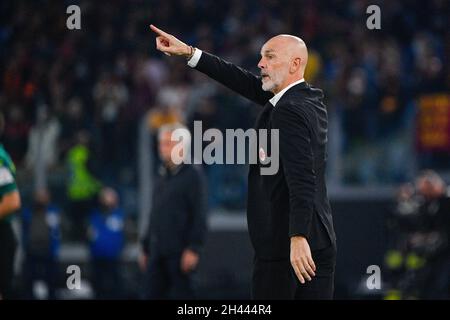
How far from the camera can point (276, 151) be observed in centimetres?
491

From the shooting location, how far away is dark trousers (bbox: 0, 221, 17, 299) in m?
6.84

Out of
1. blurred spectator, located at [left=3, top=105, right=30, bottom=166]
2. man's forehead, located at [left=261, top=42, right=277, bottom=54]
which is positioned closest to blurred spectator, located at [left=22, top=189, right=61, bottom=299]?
blurred spectator, located at [left=3, top=105, right=30, bottom=166]

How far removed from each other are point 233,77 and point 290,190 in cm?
81

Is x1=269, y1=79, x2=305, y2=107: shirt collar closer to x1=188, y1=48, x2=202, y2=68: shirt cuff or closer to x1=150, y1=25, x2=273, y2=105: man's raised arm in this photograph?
x1=150, y1=25, x2=273, y2=105: man's raised arm

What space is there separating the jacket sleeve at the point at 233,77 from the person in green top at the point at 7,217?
76.0 inches

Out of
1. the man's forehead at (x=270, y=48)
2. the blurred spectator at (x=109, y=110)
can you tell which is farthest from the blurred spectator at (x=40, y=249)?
the man's forehead at (x=270, y=48)

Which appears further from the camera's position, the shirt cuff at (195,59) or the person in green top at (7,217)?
the person in green top at (7,217)

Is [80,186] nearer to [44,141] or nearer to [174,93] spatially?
[44,141]

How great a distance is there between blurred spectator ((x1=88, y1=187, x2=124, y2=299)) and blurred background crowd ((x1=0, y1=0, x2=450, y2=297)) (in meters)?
0.03

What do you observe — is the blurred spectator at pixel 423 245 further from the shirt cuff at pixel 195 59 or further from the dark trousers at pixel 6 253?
the shirt cuff at pixel 195 59

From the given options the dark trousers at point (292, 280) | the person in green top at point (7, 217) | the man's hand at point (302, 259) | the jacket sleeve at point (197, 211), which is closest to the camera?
the man's hand at point (302, 259)

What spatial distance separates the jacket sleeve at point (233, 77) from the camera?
5273 millimetres

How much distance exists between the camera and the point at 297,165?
15.7ft

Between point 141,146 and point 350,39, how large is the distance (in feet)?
10.9
